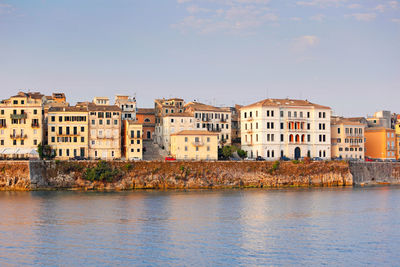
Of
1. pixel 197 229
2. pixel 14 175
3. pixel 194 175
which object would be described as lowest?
pixel 197 229

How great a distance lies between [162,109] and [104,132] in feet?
61.6

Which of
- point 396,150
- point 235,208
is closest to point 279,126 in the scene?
point 396,150

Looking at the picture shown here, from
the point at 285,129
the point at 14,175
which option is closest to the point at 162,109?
the point at 285,129

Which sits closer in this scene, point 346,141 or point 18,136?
point 18,136

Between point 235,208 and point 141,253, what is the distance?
23.0m

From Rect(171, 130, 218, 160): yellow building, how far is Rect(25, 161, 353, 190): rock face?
7377 millimetres

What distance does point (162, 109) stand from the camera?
111 meters

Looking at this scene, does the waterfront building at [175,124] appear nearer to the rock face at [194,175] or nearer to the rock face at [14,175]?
the rock face at [194,175]

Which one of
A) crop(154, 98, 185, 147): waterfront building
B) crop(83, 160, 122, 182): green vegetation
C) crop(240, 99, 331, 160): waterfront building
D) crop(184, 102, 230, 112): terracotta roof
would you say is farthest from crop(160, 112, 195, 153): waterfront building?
crop(83, 160, 122, 182): green vegetation

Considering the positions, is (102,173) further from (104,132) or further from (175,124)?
(175,124)

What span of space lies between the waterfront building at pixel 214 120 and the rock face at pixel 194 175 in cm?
1916

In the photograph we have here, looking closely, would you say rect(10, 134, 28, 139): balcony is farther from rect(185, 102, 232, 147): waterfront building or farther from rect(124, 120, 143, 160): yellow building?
rect(185, 102, 232, 147): waterfront building

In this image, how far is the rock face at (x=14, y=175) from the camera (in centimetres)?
8081

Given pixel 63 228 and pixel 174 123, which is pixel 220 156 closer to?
pixel 174 123
